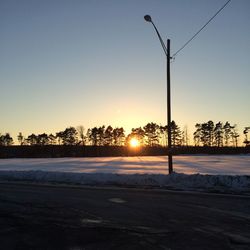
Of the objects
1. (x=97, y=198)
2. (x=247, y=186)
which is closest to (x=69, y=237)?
(x=97, y=198)

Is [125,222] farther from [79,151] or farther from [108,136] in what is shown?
[108,136]

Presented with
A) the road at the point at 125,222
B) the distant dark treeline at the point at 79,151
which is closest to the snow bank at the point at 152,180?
the road at the point at 125,222

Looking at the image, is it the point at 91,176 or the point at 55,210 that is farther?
the point at 91,176

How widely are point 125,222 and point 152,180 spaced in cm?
1222

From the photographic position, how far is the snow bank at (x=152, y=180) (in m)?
19.8

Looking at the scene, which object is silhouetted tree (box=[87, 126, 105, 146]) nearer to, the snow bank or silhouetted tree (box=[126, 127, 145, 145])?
silhouetted tree (box=[126, 127, 145, 145])

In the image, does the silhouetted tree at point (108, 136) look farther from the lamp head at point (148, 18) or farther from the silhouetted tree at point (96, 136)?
the lamp head at point (148, 18)

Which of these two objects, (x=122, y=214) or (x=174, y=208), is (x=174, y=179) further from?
(x=122, y=214)

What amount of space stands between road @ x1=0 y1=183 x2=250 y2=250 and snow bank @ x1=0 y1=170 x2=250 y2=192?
422 cm

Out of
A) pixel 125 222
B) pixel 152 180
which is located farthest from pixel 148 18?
pixel 125 222

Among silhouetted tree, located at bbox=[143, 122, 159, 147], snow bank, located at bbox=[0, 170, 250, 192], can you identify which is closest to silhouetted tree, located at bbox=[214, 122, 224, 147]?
silhouetted tree, located at bbox=[143, 122, 159, 147]

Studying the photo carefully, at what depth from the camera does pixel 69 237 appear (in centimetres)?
862

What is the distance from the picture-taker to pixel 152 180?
2236 centimetres

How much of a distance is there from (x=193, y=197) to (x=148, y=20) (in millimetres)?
11693
